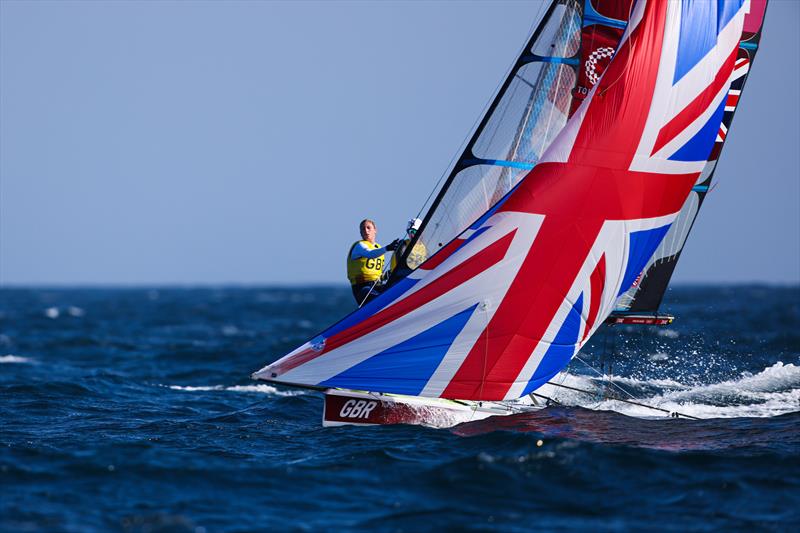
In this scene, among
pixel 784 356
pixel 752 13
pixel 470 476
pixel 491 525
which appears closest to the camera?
pixel 491 525

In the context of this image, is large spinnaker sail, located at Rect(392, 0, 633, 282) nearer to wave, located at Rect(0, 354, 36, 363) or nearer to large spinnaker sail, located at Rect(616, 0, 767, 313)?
large spinnaker sail, located at Rect(616, 0, 767, 313)

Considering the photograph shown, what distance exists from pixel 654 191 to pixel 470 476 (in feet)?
15.7

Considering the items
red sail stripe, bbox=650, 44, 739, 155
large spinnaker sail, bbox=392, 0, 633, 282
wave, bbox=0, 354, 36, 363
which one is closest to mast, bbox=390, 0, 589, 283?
large spinnaker sail, bbox=392, 0, 633, 282

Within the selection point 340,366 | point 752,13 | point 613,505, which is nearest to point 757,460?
point 613,505

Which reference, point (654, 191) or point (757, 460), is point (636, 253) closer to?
point (654, 191)

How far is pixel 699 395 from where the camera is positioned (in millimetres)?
16219

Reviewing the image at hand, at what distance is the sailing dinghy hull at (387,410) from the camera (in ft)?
42.3

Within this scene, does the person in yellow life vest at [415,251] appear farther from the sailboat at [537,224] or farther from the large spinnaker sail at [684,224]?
the large spinnaker sail at [684,224]

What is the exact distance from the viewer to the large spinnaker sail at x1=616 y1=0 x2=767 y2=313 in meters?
14.3

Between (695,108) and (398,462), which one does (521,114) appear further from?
(398,462)

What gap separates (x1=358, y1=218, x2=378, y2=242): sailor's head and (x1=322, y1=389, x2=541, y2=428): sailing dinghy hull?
2224 millimetres

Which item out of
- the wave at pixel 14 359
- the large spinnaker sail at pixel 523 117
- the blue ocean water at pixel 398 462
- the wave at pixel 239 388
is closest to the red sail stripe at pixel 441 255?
the large spinnaker sail at pixel 523 117

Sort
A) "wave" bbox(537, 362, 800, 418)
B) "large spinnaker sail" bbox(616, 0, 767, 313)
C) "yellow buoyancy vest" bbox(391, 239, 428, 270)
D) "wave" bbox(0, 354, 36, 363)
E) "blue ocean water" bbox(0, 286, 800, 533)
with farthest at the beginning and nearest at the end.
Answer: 1. "wave" bbox(0, 354, 36, 363)
2. "wave" bbox(537, 362, 800, 418)
3. "large spinnaker sail" bbox(616, 0, 767, 313)
4. "yellow buoyancy vest" bbox(391, 239, 428, 270)
5. "blue ocean water" bbox(0, 286, 800, 533)

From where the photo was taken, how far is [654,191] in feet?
42.3
